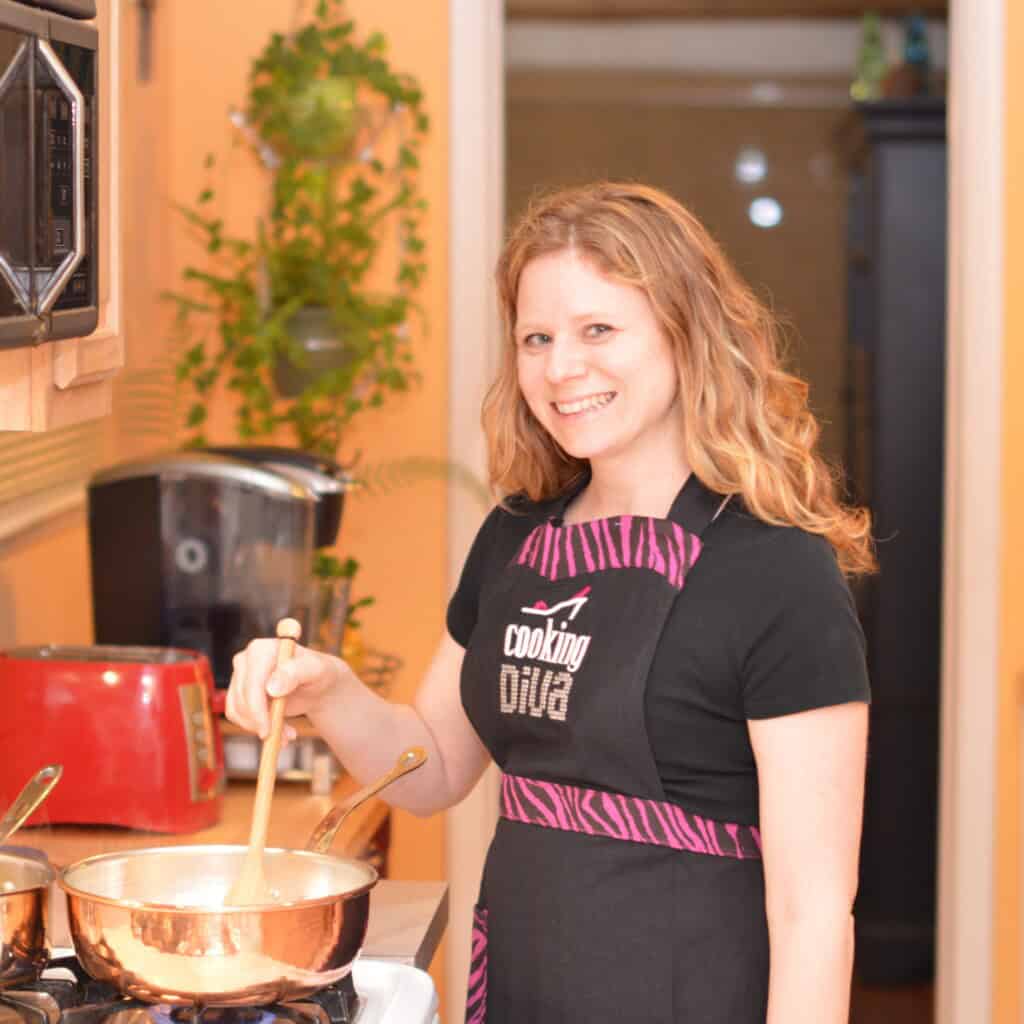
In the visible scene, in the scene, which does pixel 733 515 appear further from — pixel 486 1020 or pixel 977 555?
pixel 977 555

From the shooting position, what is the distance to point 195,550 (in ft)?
7.38

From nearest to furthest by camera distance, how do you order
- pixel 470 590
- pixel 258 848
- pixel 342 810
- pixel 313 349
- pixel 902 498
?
pixel 258 848, pixel 342 810, pixel 470 590, pixel 313 349, pixel 902 498

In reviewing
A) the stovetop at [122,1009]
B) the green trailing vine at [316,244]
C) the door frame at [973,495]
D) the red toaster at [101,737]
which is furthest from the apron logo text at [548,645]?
the door frame at [973,495]

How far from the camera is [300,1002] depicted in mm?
1291

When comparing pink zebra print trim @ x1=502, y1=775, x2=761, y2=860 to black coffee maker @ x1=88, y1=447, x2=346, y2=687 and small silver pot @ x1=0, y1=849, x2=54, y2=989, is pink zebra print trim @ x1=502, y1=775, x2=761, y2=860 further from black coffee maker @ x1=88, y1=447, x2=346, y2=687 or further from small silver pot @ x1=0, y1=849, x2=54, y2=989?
black coffee maker @ x1=88, y1=447, x2=346, y2=687

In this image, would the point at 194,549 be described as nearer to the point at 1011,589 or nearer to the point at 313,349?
the point at 313,349

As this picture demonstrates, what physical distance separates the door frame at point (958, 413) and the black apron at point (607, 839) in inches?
61.3

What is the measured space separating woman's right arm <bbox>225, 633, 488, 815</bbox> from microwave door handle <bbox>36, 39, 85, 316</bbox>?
0.36m

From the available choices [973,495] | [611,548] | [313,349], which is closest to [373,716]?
[611,548]

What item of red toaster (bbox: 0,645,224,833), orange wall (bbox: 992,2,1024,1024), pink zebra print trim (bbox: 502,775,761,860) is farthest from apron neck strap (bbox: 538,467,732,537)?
orange wall (bbox: 992,2,1024,1024)

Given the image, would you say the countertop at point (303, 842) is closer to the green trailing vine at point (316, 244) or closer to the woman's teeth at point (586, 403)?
the woman's teeth at point (586, 403)

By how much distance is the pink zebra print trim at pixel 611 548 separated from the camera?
1.47 meters

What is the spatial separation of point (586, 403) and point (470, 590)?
1.01 feet

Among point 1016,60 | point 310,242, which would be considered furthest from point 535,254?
point 1016,60
